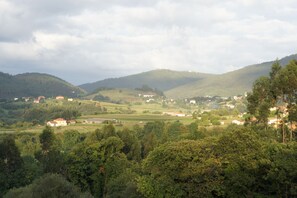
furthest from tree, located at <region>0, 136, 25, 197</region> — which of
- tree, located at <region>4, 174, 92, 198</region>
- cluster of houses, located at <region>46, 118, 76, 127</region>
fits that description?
cluster of houses, located at <region>46, 118, 76, 127</region>

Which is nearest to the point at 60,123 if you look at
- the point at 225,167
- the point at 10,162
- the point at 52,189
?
the point at 10,162

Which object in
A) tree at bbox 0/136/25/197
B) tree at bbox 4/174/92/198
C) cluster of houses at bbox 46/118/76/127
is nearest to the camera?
tree at bbox 4/174/92/198

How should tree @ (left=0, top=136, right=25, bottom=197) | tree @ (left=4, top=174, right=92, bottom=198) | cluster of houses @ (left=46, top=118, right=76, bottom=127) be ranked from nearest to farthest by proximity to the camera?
tree @ (left=4, top=174, right=92, bottom=198) → tree @ (left=0, top=136, right=25, bottom=197) → cluster of houses @ (left=46, top=118, right=76, bottom=127)

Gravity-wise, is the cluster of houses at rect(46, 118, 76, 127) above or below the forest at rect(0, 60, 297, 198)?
below

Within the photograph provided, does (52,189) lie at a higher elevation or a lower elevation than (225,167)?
lower

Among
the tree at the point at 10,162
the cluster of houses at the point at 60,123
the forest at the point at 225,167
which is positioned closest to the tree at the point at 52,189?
the forest at the point at 225,167

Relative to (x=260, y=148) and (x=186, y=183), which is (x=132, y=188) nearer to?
(x=186, y=183)

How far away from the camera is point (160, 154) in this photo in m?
33.9

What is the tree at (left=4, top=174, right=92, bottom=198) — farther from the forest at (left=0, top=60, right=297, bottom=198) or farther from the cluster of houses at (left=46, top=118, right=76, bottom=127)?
the cluster of houses at (left=46, top=118, right=76, bottom=127)

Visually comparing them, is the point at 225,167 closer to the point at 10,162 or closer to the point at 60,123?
the point at 10,162

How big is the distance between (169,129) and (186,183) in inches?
2237

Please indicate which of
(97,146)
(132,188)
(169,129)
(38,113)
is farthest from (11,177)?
(38,113)

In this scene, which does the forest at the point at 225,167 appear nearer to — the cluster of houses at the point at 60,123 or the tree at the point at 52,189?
the tree at the point at 52,189

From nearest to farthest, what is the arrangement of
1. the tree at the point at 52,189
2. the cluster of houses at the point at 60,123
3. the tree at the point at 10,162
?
1. the tree at the point at 52,189
2. the tree at the point at 10,162
3. the cluster of houses at the point at 60,123
